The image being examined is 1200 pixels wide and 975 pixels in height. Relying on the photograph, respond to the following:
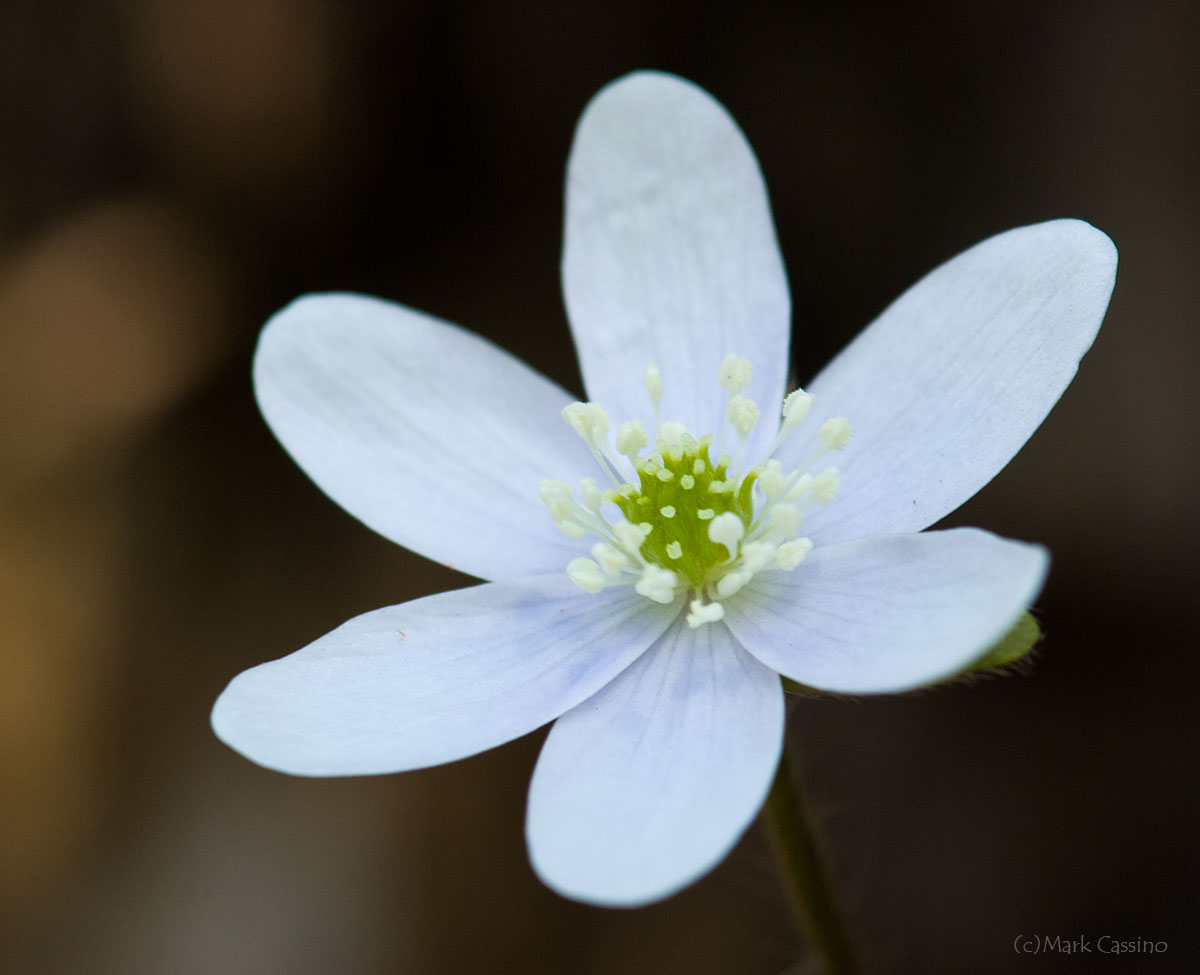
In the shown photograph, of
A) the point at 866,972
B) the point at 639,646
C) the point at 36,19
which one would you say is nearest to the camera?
the point at 639,646

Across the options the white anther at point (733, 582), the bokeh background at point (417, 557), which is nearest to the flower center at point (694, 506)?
the white anther at point (733, 582)

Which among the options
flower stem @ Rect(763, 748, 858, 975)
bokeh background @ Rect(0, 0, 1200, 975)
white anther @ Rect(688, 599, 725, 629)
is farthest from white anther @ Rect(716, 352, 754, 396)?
bokeh background @ Rect(0, 0, 1200, 975)

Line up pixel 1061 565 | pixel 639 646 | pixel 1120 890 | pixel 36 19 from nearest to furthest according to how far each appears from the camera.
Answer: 1. pixel 639 646
2. pixel 1120 890
3. pixel 1061 565
4. pixel 36 19

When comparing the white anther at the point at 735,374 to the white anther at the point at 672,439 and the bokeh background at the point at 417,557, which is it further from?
the bokeh background at the point at 417,557

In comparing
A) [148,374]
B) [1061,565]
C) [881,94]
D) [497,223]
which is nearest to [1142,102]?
[881,94]

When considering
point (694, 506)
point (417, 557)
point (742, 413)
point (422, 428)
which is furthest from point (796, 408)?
point (417, 557)

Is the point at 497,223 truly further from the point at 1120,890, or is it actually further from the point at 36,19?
the point at 1120,890
